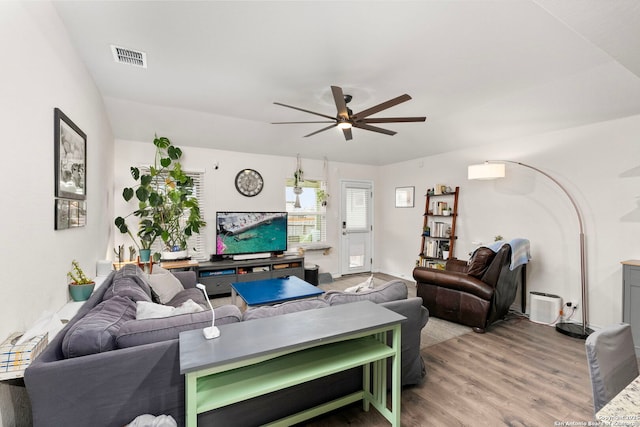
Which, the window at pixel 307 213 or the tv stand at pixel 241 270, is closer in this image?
the tv stand at pixel 241 270

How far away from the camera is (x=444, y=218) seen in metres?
5.25

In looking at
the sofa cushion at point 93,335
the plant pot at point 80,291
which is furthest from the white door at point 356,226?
the sofa cushion at point 93,335

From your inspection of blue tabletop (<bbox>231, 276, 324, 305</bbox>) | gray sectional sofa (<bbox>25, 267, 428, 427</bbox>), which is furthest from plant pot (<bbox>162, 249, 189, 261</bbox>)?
gray sectional sofa (<bbox>25, 267, 428, 427</bbox>)

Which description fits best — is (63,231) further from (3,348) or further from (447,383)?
(447,383)

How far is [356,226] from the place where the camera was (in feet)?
21.1

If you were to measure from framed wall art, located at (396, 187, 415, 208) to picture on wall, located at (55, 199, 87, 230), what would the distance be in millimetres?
5096

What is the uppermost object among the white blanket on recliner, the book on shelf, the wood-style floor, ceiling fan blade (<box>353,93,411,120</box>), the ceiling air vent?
the ceiling air vent

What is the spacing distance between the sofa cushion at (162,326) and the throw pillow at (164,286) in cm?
158

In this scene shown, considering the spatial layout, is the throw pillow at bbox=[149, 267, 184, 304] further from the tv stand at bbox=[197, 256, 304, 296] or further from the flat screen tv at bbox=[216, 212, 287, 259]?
the flat screen tv at bbox=[216, 212, 287, 259]

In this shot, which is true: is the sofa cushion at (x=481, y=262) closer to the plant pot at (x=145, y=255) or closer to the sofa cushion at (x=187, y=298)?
the sofa cushion at (x=187, y=298)

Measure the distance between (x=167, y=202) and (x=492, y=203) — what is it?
16.4ft

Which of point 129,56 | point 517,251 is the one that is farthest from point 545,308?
point 129,56

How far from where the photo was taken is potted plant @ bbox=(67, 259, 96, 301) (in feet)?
6.87

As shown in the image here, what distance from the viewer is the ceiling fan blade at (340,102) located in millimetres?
2418
